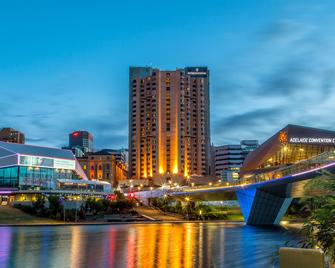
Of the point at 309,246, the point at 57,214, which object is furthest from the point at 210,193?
the point at 309,246

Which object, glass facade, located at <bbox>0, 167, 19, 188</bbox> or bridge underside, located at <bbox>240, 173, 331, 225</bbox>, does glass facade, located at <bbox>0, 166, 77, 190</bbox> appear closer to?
glass facade, located at <bbox>0, 167, 19, 188</bbox>

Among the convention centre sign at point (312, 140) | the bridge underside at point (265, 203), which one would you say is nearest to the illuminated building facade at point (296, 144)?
the convention centre sign at point (312, 140)

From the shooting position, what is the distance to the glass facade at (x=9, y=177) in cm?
13238

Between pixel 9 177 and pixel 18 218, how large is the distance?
143ft

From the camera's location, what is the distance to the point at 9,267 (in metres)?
27.8

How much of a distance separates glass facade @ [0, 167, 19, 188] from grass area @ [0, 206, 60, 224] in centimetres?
3200

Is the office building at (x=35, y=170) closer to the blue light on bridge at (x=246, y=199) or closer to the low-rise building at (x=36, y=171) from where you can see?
the low-rise building at (x=36, y=171)

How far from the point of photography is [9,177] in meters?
133

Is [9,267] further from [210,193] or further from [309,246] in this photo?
[210,193]

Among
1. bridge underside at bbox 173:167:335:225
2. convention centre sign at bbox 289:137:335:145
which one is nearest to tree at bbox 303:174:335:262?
bridge underside at bbox 173:167:335:225

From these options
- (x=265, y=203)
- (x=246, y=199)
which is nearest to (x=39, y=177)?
(x=246, y=199)

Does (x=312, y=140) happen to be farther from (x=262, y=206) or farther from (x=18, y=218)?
(x=18, y=218)

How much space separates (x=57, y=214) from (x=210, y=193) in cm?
3697

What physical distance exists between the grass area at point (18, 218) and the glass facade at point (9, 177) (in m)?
32.0
